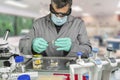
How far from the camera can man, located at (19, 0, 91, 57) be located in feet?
3.44

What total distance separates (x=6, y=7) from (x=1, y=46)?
519cm

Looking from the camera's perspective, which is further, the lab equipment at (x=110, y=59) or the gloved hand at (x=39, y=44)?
the gloved hand at (x=39, y=44)

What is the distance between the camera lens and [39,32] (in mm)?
1198

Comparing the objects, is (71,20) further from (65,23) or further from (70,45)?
(70,45)

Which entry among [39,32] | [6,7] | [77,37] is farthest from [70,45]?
[6,7]

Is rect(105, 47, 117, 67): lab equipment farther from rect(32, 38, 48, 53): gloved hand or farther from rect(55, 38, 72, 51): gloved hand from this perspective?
rect(32, 38, 48, 53): gloved hand

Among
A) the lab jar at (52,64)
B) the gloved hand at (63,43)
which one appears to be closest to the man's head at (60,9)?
the gloved hand at (63,43)

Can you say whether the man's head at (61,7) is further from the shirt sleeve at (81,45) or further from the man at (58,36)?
the shirt sleeve at (81,45)

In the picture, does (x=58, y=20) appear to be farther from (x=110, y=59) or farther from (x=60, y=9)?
(x=110, y=59)

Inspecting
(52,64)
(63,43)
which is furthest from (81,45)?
(52,64)

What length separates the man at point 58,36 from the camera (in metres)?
1.05

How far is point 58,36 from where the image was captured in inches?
45.6

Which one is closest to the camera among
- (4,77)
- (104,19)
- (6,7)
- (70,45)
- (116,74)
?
(4,77)

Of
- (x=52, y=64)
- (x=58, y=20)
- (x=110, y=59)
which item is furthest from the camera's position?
(x=58, y=20)
